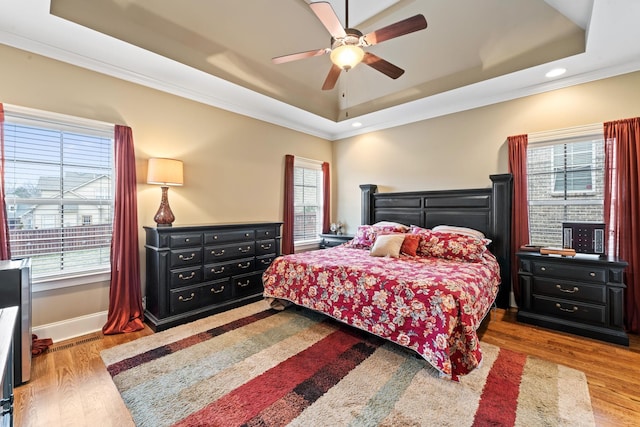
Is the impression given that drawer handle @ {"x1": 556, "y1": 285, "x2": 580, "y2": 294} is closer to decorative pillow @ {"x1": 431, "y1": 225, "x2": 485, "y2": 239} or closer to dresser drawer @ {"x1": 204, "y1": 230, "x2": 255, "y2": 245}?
decorative pillow @ {"x1": 431, "y1": 225, "x2": 485, "y2": 239}

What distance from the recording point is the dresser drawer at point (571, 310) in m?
2.80

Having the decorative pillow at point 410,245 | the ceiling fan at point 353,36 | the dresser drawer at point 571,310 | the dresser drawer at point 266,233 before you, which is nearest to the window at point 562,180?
the dresser drawer at point 571,310

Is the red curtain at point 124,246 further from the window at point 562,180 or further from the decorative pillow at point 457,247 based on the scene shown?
the window at point 562,180

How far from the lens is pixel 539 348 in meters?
2.64

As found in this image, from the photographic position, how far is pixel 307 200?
A: 538 centimetres

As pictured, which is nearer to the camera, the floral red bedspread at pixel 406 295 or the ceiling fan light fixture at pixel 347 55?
the floral red bedspread at pixel 406 295

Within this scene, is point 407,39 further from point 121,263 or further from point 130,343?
point 130,343

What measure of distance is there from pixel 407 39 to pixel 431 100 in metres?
0.88

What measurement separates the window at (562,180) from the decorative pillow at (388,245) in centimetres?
171

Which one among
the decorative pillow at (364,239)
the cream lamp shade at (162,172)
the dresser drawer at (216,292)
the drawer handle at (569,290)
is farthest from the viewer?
the decorative pillow at (364,239)

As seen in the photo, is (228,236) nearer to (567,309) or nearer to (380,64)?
(380,64)

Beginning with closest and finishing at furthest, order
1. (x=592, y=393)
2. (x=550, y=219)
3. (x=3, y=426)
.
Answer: (x=3, y=426) → (x=592, y=393) → (x=550, y=219)

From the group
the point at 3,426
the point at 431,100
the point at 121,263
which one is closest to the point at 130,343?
the point at 121,263

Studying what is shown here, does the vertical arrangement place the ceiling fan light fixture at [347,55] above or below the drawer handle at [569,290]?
above
